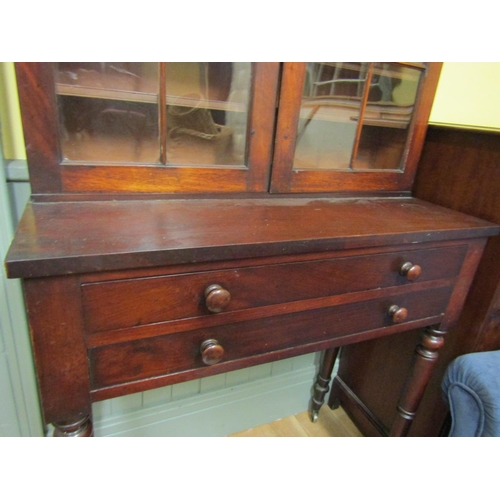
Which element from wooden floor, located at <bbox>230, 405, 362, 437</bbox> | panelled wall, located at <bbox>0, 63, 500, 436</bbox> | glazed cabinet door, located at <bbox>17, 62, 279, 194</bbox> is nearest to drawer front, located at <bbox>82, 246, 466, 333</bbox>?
glazed cabinet door, located at <bbox>17, 62, 279, 194</bbox>

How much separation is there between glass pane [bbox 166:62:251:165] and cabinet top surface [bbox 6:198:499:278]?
0.36ft

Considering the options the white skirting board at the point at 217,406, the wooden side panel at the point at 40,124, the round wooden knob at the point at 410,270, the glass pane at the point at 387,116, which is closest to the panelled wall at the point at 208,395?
the white skirting board at the point at 217,406

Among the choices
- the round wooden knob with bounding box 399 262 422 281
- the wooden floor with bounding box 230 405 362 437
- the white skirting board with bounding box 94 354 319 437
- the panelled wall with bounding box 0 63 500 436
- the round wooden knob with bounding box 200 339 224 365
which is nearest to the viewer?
the round wooden knob with bounding box 200 339 224 365

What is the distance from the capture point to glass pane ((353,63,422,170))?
2.99 feet

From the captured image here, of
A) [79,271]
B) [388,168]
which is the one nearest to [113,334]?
[79,271]

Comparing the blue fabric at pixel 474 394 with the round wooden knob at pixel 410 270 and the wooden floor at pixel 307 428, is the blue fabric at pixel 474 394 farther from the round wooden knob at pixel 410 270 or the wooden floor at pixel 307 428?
Answer: the wooden floor at pixel 307 428

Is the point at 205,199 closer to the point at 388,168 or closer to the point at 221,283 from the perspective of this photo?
the point at 221,283

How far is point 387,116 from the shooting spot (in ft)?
3.10

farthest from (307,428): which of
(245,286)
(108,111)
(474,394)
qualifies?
(108,111)

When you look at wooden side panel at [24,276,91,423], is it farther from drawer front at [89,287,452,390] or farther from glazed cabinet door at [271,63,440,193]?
glazed cabinet door at [271,63,440,193]

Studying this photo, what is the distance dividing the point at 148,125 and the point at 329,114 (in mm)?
436

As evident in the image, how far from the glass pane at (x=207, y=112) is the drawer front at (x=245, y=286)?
33 centimetres

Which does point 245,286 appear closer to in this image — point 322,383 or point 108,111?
point 108,111

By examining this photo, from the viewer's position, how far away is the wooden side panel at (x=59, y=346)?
48 cm
